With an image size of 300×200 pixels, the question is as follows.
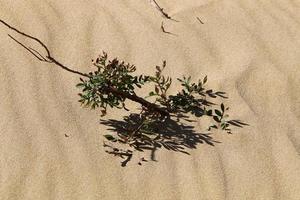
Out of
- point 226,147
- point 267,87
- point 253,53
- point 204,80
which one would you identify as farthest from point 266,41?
point 226,147

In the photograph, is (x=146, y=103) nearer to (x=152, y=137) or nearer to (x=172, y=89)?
(x=152, y=137)

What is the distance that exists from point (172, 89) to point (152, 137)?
0.49 metres

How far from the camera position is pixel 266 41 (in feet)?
12.9

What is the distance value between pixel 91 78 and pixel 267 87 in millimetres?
Answer: 1133

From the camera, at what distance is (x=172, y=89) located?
3352 millimetres

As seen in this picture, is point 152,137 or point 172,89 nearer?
point 152,137

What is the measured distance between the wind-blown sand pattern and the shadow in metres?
0.05

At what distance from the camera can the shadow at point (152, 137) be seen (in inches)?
112

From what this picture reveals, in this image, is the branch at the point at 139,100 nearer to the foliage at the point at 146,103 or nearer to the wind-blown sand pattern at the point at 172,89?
the foliage at the point at 146,103

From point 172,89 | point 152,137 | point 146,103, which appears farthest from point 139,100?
point 172,89

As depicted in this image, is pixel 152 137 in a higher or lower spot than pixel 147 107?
lower

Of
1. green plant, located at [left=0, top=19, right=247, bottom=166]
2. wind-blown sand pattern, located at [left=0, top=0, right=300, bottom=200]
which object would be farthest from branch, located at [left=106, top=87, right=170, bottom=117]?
wind-blown sand pattern, located at [left=0, top=0, right=300, bottom=200]

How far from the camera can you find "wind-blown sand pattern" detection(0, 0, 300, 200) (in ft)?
8.65

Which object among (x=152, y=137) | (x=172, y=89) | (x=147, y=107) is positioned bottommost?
(x=152, y=137)
